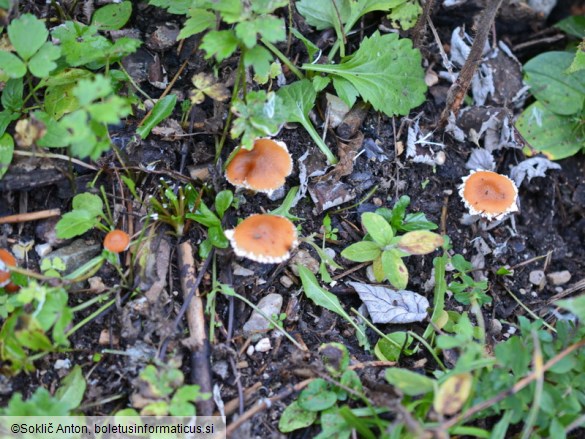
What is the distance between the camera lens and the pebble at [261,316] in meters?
2.77

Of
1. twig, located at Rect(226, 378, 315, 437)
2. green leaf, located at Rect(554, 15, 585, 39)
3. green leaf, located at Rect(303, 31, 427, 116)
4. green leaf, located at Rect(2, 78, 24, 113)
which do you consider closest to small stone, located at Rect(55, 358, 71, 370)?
twig, located at Rect(226, 378, 315, 437)

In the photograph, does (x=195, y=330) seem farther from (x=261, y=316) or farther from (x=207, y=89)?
(x=207, y=89)

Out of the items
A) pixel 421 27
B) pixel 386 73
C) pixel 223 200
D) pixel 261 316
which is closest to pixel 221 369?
pixel 261 316

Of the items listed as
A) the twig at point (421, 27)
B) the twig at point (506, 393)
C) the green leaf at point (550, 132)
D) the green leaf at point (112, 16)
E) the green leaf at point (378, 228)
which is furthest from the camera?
the green leaf at point (550, 132)

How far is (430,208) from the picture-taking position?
3.29 metres

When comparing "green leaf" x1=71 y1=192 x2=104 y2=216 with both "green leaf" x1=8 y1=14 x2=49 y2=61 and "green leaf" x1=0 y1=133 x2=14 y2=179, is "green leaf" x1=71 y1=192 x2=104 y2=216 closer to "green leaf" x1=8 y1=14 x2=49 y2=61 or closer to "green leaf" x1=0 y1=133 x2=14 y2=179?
"green leaf" x1=0 y1=133 x2=14 y2=179

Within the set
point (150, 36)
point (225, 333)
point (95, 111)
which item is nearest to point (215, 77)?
point (150, 36)

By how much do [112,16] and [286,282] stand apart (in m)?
1.78

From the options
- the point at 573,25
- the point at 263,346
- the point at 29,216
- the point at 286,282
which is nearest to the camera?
the point at 263,346

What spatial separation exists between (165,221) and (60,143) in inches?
25.1

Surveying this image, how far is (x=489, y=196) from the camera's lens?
308cm

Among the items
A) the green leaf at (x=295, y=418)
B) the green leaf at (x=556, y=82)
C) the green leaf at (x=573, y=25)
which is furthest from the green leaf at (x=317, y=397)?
the green leaf at (x=573, y=25)

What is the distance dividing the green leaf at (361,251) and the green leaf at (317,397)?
687mm

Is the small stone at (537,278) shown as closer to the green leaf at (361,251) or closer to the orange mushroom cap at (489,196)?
the orange mushroom cap at (489,196)
